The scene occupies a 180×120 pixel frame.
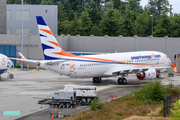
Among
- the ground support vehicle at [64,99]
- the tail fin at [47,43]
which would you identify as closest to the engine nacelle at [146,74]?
the tail fin at [47,43]

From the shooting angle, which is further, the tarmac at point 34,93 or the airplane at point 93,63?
the airplane at point 93,63

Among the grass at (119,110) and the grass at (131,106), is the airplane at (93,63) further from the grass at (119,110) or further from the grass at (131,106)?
the grass at (119,110)

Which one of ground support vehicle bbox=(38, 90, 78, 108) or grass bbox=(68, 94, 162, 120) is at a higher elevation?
ground support vehicle bbox=(38, 90, 78, 108)

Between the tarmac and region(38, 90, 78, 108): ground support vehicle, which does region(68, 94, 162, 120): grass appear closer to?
Result: the tarmac

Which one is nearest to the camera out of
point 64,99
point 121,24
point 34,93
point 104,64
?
point 64,99

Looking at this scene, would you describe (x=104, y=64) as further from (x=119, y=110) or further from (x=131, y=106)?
(x=119, y=110)

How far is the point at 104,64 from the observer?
4175cm

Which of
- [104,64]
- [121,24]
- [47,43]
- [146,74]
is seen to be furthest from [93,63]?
[121,24]

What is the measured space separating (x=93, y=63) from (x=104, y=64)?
6.46ft

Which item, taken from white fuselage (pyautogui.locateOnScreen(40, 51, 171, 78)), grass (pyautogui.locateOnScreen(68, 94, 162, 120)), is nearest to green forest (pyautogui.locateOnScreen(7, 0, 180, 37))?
white fuselage (pyautogui.locateOnScreen(40, 51, 171, 78))

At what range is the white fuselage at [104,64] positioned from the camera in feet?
127

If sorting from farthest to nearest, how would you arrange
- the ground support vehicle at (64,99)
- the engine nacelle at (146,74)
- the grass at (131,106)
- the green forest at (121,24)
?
the green forest at (121,24)
the engine nacelle at (146,74)
the ground support vehicle at (64,99)
the grass at (131,106)

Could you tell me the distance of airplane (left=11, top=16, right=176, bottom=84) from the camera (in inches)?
1519

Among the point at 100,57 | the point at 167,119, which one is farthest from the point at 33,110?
the point at 100,57
